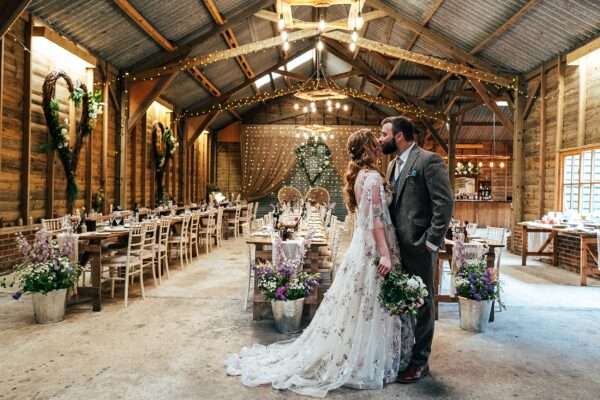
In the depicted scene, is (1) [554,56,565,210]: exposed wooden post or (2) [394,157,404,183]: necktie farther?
(1) [554,56,565,210]: exposed wooden post

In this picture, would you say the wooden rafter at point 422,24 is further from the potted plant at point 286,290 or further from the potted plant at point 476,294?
the potted plant at point 286,290

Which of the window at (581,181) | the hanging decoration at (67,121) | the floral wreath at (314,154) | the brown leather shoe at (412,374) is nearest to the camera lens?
the brown leather shoe at (412,374)

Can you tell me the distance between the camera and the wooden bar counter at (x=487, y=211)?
15453mm

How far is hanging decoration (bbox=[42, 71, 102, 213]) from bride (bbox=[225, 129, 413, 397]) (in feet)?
19.1

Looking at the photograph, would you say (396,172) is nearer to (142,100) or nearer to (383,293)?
(383,293)

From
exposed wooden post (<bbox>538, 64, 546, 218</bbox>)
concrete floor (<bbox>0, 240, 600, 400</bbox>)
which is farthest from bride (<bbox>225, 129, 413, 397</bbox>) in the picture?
exposed wooden post (<bbox>538, 64, 546, 218</bbox>)

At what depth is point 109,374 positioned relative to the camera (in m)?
3.24

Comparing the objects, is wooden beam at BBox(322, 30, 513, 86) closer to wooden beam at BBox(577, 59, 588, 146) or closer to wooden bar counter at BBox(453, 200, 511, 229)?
wooden beam at BBox(577, 59, 588, 146)

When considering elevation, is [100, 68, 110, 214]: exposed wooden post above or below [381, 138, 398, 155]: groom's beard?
above

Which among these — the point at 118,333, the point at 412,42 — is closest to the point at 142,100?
the point at 412,42

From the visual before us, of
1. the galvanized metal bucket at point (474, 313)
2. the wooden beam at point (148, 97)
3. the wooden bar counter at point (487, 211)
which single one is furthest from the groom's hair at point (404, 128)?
the wooden bar counter at point (487, 211)

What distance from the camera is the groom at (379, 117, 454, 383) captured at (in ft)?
9.95

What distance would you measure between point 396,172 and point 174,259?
6.11 metres

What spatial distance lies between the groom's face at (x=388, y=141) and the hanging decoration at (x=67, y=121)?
606 cm
